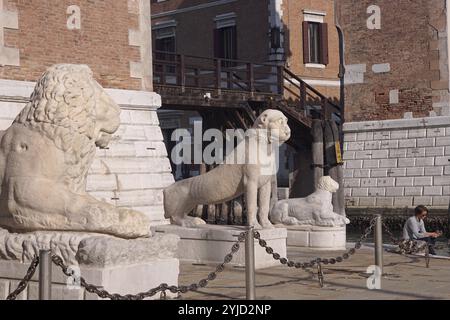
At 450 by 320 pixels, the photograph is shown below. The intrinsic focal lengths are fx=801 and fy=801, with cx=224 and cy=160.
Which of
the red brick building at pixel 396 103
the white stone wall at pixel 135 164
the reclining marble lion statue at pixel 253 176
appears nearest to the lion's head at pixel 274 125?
the reclining marble lion statue at pixel 253 176

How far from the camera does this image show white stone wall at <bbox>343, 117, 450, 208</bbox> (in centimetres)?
1933

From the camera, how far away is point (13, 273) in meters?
6.44

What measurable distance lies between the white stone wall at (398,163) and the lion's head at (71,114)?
1371 cm

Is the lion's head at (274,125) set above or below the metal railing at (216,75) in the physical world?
below

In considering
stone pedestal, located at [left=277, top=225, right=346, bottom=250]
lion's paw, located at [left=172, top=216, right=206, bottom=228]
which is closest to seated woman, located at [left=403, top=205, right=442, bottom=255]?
stone pedestal, located at [left=277, top=225, right=346, bottom=250]

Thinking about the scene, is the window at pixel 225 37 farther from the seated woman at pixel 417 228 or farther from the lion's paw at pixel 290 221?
the seated woman at pixel 417 228

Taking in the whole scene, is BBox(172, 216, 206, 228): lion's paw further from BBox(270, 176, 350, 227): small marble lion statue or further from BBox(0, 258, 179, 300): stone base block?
BBox(0, 258, 179, 300): stone base block

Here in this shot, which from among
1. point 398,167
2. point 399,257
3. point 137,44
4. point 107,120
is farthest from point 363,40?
point 107,120

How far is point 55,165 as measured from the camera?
640 centimetres

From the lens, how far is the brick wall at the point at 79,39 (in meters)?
11.6

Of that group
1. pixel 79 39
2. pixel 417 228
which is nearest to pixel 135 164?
pixel 79 39

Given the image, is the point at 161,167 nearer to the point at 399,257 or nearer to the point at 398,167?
the point at 399,257
